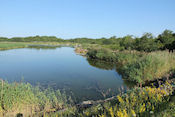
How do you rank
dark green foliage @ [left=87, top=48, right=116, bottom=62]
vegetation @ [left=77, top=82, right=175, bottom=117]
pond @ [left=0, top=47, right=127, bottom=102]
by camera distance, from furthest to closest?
1. dark green foliage @ [left=87, top=48, right=116, bottom=62]
2. pond @ [left=0, top=47, right=127, bottom=102]
3. vegetation @ [left=77, top=82, right=175, bottom=117]

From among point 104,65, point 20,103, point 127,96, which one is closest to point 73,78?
point 20,103

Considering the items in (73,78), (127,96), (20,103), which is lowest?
(73,78)

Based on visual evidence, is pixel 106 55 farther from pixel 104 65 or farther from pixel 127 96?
pixel 127 96

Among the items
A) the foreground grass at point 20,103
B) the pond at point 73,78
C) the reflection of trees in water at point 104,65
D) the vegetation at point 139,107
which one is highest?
the vegetation at point 139,107

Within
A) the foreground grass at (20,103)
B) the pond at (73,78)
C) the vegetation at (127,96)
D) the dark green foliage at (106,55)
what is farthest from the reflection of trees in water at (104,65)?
the foreground grass at (20,103)

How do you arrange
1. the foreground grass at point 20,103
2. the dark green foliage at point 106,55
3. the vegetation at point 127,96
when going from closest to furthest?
the vegetation at point 127,96 → the foreground grass at point 20,103 → the dark green foliage at point 106,55

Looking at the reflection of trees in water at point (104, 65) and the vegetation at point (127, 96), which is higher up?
the vegetation at point (127, 96)

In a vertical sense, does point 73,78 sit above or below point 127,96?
below

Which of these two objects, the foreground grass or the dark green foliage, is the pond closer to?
the foreground grass

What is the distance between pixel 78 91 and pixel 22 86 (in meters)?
2.96

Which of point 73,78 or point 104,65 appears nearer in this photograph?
point 73,78

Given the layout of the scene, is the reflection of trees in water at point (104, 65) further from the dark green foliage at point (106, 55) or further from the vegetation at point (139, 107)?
the vegetation at point (139, 107)

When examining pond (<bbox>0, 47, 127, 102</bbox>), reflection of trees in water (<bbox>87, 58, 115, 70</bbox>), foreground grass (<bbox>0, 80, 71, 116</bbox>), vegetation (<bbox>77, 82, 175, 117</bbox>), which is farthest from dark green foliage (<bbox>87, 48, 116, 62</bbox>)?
vegetation (<bbox>77, 82, 175, 117</bbox>)

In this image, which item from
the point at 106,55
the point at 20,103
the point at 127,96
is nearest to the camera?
the point at 127,96
